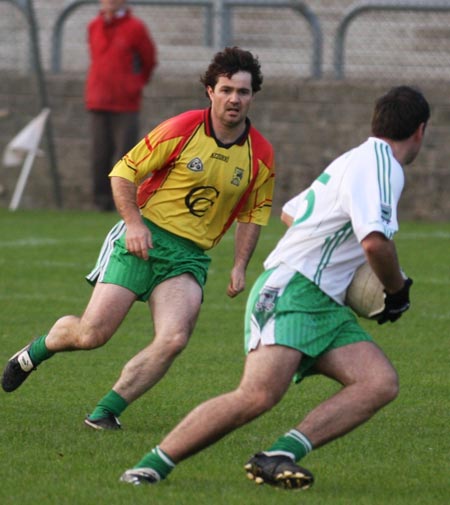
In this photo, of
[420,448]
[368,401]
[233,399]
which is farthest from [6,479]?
[420,448]

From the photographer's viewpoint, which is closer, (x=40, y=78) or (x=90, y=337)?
(x=90, y=337)

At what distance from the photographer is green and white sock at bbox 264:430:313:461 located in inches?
233

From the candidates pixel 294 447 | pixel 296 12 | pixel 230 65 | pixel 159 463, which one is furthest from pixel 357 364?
pixel 296 12

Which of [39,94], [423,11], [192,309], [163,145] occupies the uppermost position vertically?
[163,145]

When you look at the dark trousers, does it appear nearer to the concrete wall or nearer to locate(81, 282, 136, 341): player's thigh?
the concrete wall

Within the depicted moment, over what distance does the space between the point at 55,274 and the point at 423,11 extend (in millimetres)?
7275

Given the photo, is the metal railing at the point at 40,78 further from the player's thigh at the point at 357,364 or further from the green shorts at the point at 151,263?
the player's thigh at the point at 357,364

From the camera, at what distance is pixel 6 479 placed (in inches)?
247

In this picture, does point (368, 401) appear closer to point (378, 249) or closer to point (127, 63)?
point (378, 249)

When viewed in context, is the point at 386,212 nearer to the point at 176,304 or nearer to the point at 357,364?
the point at 357,364

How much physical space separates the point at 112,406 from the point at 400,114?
7.83 ft

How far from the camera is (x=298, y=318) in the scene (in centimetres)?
595

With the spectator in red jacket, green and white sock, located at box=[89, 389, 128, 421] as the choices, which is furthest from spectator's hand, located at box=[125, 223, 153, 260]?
the spectator in red jacket

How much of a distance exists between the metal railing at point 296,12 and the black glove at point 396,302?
511 inches
